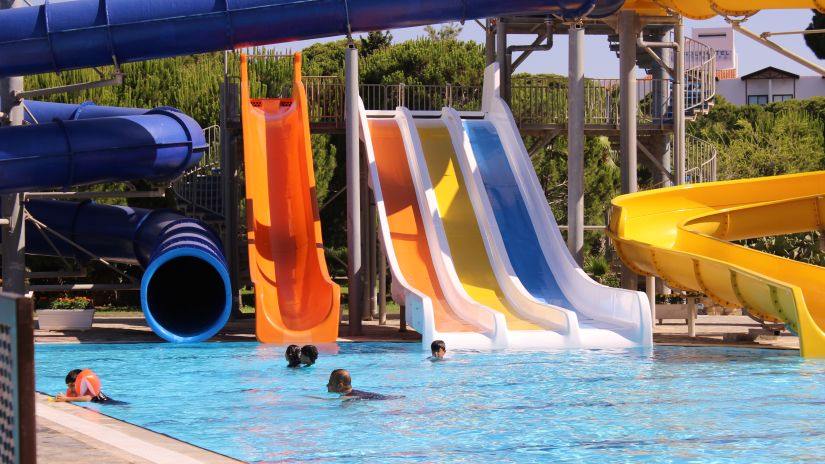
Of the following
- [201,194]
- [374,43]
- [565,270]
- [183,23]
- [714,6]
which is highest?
[374,43]

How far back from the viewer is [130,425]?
920 centimetres

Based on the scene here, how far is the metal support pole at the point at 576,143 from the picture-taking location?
17969 millimetres

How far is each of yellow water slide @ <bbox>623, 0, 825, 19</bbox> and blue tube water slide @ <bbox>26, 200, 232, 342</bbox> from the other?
7.14m

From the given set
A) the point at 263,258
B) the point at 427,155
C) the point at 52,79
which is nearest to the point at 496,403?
the point at 263,258

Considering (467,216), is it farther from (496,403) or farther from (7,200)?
(496,403)

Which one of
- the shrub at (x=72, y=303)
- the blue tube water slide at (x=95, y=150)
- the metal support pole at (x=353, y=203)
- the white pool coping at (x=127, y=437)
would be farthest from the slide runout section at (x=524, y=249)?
the shrub at (x=72, y=303)

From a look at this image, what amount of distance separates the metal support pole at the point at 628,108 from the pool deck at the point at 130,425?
1953 millimetres

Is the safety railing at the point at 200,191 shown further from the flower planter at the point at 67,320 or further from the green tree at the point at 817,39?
the green tree at the point at 817,39

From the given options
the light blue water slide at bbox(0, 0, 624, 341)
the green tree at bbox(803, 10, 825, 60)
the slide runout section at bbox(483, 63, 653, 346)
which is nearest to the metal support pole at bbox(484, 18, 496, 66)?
the slide runout section at bbox(483, 63, 653, 346)

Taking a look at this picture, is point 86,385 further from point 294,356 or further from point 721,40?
point 721,40

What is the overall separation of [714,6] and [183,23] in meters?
7.11

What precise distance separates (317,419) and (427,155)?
973cm

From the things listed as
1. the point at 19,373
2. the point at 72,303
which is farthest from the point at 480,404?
the point at 72,303

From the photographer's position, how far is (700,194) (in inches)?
738
